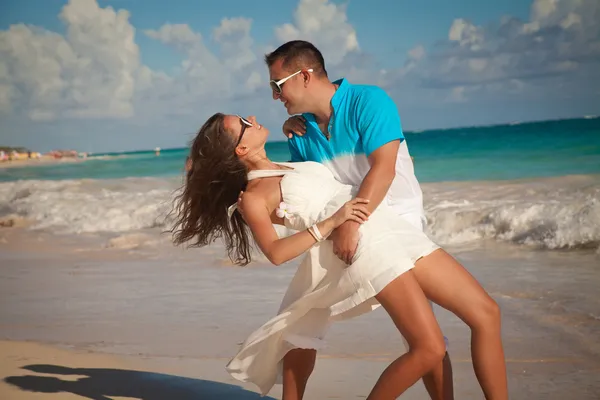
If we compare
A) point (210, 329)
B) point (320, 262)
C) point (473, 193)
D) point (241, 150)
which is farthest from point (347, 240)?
point (473, 193)

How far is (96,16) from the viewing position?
1183 inches

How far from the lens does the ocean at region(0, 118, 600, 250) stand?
7.54 m

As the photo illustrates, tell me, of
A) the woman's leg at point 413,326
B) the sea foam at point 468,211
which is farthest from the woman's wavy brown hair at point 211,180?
the sea foam at point 468,211

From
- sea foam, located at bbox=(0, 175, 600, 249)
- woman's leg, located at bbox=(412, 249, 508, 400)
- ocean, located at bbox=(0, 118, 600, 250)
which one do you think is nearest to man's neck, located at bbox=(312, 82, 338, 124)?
woman's leg, located at bbox=(412, 249, 508, 400)

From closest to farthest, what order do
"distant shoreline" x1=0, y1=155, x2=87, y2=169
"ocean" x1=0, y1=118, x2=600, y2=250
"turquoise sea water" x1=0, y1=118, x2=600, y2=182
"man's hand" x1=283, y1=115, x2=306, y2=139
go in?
1. "man's hand" x1=283, y1=115, x2=306, y2=139
2. "ocean" x1=0, y1=118, x2=600, y2=250
3. "turquoise sea water" x1=0, y1=118, x2=600, y2=182
4. "distant shoreline" x1=0, y1=155, x2=87, y2=169

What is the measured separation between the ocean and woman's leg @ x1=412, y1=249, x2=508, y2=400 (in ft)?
4.01

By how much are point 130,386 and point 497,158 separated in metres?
19.0

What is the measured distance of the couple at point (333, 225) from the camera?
241cm

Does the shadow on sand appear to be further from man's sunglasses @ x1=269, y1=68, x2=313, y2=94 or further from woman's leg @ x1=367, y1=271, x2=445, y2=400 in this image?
man's sunglasses @ x1=269, y1=68, x2=313, y2=94

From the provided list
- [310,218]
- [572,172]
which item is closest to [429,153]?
[572,172]

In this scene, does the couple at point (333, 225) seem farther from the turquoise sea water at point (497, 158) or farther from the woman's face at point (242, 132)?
the turquoise sea water at point (497, 158)

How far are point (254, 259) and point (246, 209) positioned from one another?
4.09 m

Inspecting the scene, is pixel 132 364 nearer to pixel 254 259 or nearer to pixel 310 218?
pixel 310 218

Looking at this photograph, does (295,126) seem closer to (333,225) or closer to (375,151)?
(375,151)
